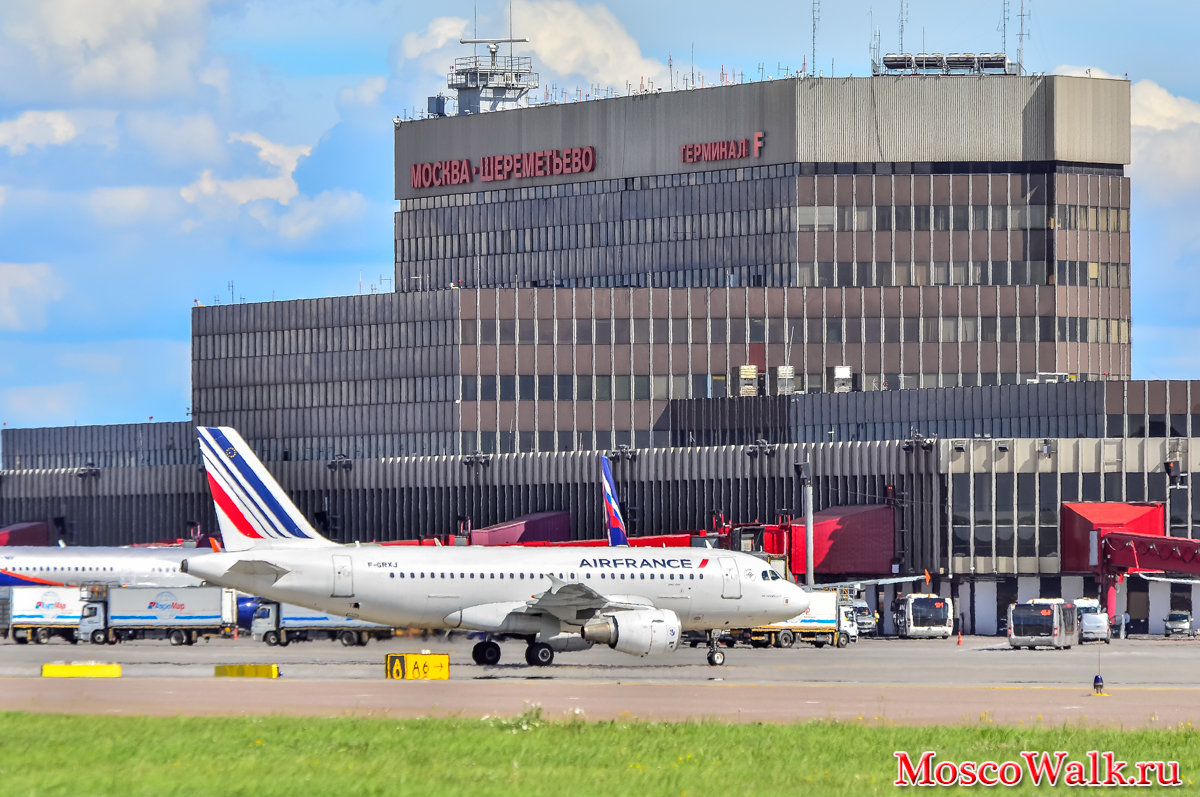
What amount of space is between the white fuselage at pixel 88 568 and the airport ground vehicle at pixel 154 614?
9408 mm

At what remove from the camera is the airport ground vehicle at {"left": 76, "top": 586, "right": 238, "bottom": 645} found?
A: 295 ft

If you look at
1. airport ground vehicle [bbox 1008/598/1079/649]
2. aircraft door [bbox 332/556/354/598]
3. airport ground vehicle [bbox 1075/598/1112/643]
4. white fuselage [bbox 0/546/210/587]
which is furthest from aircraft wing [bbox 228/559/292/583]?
airport ground vehicle [bbox 1075/598/1112/643]

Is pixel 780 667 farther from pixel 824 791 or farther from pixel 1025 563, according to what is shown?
pixel 1025 563

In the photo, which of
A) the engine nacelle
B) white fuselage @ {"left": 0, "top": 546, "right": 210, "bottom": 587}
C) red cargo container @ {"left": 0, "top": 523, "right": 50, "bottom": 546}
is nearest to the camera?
the engine nacelle

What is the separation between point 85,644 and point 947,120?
109 metres

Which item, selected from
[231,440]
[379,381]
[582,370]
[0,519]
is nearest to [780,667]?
[231,440]

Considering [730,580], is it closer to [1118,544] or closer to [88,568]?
[88,568]

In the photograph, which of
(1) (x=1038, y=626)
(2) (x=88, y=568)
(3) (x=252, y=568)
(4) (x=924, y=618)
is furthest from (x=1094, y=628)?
(2) (x=88, y=568)

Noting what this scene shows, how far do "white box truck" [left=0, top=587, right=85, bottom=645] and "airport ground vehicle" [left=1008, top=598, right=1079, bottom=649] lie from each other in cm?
4706

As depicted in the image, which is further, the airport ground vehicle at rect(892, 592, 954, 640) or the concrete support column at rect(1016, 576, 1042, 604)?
the concrete support column at rect(1016, 576, 1042, 604)

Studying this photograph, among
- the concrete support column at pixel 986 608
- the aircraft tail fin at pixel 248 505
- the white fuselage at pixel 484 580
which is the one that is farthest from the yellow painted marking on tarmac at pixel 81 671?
the concrete support column at pixel 986 608

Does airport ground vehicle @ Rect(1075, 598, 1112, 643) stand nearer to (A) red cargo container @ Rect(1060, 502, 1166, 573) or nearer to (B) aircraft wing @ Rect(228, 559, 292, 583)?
(A) red cargo container @ Rect(1060, 502, 1166, 573)

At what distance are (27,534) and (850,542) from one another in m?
88.7

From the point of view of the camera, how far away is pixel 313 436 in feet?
556
